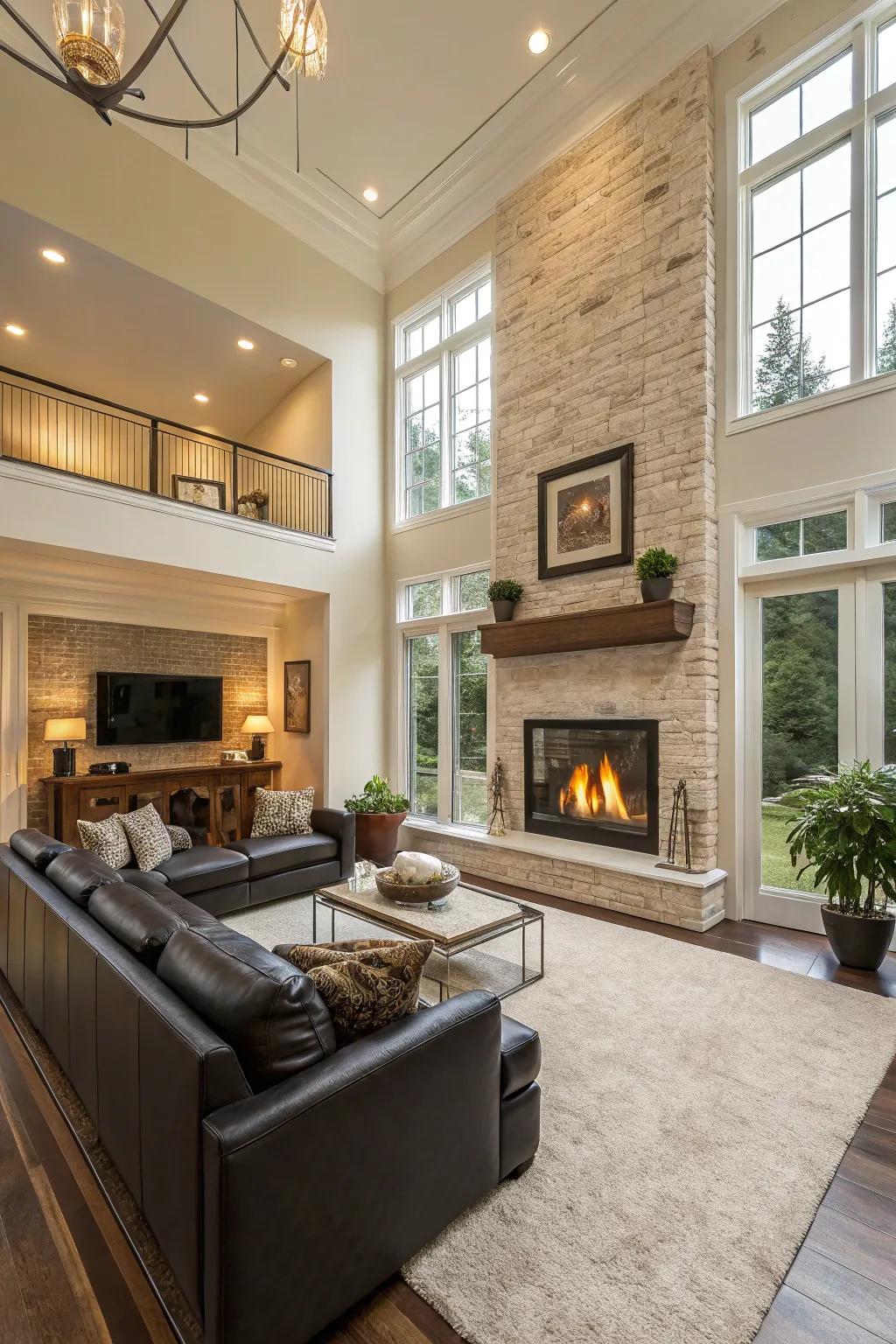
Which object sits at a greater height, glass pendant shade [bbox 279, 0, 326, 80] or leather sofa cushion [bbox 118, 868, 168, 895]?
glass pendant shade [bbox 279, 0, 326, 80]

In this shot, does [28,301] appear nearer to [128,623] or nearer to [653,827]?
[128,623]

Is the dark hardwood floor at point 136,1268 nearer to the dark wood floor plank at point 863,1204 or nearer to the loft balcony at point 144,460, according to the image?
the dark wood floor plank at point 863,1204

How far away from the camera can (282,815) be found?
539cm

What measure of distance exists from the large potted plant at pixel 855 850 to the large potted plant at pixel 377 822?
360cm

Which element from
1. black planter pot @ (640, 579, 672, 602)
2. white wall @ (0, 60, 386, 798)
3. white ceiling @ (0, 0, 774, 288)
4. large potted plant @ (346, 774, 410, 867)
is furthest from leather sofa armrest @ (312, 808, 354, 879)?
white ceiling @ (0, 0, 774, 288)

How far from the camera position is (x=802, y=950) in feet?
13.2

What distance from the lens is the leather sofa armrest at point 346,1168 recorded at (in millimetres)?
1339

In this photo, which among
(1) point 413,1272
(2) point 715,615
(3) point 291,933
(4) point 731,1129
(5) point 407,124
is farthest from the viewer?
(5) point 407,124

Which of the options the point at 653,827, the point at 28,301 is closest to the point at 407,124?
the point at 28,301

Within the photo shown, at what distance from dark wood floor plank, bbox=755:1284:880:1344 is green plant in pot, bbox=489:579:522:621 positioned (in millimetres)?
4746

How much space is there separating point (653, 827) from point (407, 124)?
6591 millimetres

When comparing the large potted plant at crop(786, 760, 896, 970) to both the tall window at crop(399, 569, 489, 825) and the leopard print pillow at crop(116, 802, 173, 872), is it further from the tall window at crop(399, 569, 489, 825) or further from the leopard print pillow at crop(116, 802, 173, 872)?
the leopard print pillow at crop(116, 802, 173, 872)

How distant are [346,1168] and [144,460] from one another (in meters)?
8.75

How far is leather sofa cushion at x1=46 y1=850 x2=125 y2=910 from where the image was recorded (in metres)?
2.69
